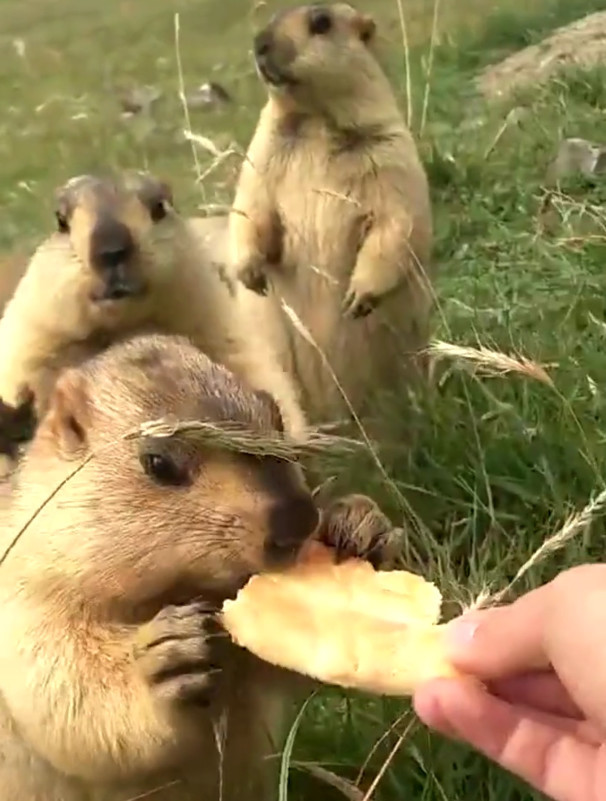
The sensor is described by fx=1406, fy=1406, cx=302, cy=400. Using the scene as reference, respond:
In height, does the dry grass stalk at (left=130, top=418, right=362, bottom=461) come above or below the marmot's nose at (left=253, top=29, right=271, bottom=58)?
above

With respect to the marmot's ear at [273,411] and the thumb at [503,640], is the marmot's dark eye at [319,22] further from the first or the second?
the thumb at [503,640]

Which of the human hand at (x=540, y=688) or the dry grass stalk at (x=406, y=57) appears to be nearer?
the human hand at (x=540, y=688)

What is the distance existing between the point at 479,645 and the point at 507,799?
55cm

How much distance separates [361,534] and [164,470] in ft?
0.72

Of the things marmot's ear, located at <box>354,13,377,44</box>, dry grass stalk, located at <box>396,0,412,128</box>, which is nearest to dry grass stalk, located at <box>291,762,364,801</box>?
marmot's ear, located at <box>354,13,377,44</box>

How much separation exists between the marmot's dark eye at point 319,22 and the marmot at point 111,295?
24.0 inches

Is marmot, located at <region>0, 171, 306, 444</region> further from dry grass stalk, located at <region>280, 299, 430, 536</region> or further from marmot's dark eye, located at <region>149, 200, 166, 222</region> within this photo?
dry grass stalk, located at <region>280, 299, 430, 536</region>

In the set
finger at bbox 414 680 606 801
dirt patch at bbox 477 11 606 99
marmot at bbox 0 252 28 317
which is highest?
finger at bbox 414 680 606 801

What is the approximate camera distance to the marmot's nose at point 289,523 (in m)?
1.15

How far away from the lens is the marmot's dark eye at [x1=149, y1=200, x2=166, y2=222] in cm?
208

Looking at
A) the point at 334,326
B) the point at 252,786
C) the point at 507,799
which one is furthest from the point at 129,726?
the point at 334,326

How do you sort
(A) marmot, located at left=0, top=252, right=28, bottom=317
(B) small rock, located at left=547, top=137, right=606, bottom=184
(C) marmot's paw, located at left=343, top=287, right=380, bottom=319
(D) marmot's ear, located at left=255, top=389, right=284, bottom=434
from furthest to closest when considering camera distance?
(B) small rock, located at left=547, top=137, right=606, bottom=184
(C) marmot's paw, located at left=343, top=287, right=380, bottom=319
(A) marmot, located at left=0, top=252, right=28, bottom=317
(D) marmot's ear, located at left=255, top=389, right=284, bottom=434

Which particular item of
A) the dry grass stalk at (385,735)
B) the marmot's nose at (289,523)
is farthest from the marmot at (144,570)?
the dry grass stalk at (385,735)

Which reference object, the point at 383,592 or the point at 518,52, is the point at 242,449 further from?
the point at 518,52
